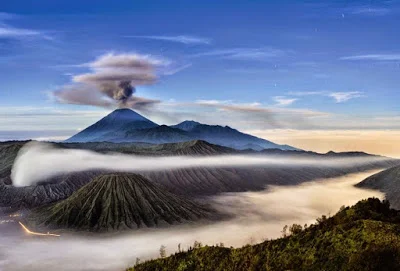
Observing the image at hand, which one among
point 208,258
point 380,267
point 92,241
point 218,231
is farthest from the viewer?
point 218,231

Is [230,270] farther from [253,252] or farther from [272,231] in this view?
[272,231]

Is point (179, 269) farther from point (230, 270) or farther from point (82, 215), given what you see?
point (82, 215)

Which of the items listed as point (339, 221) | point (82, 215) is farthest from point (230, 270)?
point (82, 215)

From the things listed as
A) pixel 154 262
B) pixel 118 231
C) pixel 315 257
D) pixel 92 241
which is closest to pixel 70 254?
pixel 92 241

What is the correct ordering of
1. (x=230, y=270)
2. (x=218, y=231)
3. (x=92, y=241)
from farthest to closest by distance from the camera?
(x=218, y=231) < (x=92, y=241) < (x=230, y=270)

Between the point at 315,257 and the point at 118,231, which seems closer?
the point at 315,257

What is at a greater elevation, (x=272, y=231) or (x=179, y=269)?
(x=179, y=269)

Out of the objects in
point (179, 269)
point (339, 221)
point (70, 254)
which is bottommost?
point (70, 254)
